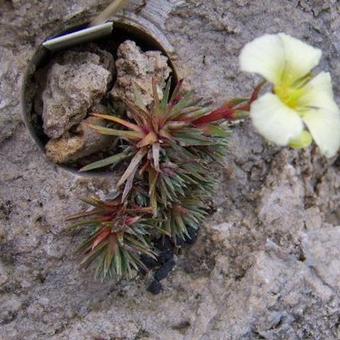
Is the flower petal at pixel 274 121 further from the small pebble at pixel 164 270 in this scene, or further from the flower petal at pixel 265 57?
the small pebble at pixel 164 270

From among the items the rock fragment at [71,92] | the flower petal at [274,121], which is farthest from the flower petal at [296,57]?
the rock fragment at [71,92]

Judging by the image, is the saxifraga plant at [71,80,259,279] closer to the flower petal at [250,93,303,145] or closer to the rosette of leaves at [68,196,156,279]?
the rosette of leaves at [68,196,156,279]

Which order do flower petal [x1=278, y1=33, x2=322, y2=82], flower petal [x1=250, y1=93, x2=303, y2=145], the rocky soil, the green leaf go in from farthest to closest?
the rocky soil < the green leaf < flower petal [x1=278, y1=33, x2=322, y2=82] < flower petal [x1=250, y1=93, x2=303, y2=145]

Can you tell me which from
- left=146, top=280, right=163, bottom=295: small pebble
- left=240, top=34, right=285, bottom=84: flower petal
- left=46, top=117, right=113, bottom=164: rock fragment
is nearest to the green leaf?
left=46, top=117, right=113, bottom=164: rock fragment

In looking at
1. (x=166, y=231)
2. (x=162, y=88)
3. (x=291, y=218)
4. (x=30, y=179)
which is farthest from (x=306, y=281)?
(x=30, y=179)

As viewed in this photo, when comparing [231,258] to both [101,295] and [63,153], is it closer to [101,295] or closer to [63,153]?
[101,295]

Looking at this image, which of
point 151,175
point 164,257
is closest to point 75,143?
point 151,175
